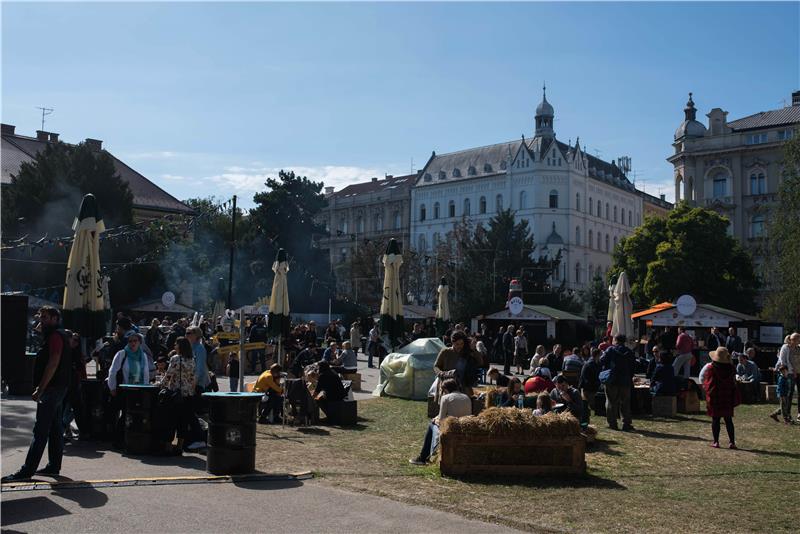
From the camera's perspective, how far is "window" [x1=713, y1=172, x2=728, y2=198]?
236ft

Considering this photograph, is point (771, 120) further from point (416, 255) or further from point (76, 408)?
point (76, 408)

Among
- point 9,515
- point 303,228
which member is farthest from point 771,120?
point 9,515

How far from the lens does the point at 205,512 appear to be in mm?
7102

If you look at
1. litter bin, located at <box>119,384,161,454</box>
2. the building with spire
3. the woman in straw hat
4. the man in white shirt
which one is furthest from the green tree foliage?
litter bin, located at <box>119,384,161,454</box>

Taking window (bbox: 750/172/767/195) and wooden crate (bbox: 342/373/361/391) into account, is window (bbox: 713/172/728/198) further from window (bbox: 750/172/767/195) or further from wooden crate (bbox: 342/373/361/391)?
wooden crate (bbox: 342/373/361/391)

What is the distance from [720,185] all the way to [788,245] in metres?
37.9

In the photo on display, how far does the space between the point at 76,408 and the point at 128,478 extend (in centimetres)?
294

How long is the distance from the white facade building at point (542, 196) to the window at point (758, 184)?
20.2 meters

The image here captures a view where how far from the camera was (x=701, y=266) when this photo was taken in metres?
55.5

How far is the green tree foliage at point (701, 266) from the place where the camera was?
5534 centimetres

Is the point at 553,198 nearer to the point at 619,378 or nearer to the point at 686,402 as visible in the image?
the point at 686,402

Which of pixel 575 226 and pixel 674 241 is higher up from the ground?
pixel 575 226

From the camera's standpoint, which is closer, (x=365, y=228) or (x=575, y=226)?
(x=575, y=226)

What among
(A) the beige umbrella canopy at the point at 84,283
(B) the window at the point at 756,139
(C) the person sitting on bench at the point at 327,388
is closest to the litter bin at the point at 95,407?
(A) the beige umbrella canopy at the point at 84,283
